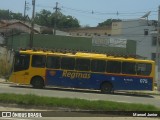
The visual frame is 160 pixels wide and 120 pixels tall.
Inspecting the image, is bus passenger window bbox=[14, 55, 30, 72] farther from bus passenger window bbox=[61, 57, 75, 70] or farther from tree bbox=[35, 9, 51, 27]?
tree bbox=[35, 9, 51, 27]

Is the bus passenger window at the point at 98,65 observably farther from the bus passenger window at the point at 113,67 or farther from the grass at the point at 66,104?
the grass at the point at 66,104

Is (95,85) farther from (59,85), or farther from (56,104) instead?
(56,104)

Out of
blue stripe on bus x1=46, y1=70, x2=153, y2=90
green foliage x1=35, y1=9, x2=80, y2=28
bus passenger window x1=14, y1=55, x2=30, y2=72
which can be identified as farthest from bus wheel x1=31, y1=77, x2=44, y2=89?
green foliage x1=35, y1=9, x2=80, y2=28

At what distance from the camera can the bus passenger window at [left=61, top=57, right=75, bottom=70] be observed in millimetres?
32906

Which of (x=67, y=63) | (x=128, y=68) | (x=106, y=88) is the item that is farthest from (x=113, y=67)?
(x=67, y=63)

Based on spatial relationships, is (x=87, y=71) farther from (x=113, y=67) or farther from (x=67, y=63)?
(x=113, y=67)

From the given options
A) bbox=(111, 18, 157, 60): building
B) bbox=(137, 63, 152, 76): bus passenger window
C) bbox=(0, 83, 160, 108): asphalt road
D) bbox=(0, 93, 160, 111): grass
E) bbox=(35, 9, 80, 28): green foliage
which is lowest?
bbox=(0, 83, 160, 108): asphalt road

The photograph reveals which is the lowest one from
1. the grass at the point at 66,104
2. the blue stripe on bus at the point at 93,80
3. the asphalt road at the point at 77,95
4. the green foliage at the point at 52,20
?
the asphalt road at the point at 77,95

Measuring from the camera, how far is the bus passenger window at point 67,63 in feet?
108

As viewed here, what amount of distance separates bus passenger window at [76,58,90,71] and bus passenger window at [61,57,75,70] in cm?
36

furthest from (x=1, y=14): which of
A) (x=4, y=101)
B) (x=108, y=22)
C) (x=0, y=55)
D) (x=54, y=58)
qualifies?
(x=4, y=101)

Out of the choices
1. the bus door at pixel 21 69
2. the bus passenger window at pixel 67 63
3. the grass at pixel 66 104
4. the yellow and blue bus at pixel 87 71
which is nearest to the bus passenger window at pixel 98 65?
the yellow and blue bus at pixel 87 71

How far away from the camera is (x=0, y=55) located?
49312 mm

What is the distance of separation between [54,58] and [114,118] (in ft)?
57.9
